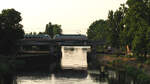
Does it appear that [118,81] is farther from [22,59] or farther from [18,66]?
[22,59]

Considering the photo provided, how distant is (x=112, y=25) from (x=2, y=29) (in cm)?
3619

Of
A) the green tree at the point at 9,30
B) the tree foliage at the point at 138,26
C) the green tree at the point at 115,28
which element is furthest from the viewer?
the green tree at the point at 115,28

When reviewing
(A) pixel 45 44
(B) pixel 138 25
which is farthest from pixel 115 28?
(A) pixel 45 44

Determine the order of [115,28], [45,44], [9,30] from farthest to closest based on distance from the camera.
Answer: [45,44] < [115,28] < [9,30]

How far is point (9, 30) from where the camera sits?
322 feet

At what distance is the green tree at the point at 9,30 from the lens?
92.8 meters

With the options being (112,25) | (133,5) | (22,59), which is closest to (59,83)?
(133,5)

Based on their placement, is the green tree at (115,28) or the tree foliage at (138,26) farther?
the green tree at (115,28)

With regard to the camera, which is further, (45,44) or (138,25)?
(45,44)

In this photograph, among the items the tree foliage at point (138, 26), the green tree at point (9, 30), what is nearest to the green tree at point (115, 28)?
the tree foliage at point (138, 26)

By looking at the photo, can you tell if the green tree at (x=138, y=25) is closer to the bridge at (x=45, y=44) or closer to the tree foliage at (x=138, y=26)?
the tree foliage at (x=138, y=26)

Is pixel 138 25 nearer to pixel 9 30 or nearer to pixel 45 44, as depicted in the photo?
pixel 9 30

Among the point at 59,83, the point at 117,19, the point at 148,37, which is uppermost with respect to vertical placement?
the point at 117,19

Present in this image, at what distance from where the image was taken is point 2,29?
9544cm
